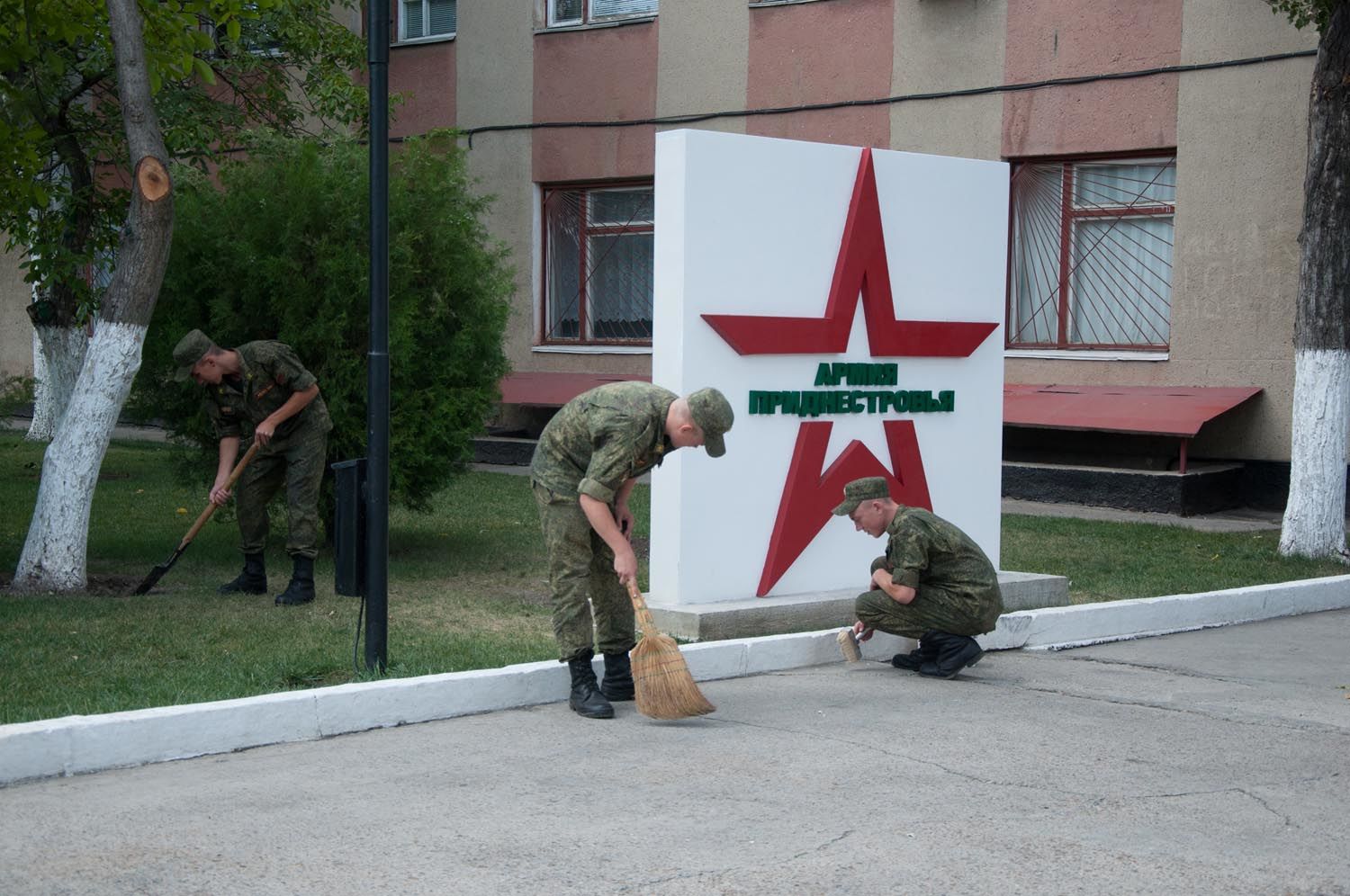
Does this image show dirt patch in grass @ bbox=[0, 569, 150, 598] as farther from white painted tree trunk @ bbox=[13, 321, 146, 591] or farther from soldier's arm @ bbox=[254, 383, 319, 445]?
soldier's arm @ bbox=[254, 383, 319, 445]

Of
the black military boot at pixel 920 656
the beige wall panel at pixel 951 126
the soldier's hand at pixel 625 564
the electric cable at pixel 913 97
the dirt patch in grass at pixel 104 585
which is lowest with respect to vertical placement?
the dirt patch in grass at pixel 104 585

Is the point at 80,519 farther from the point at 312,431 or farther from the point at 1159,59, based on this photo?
the point at 1159,59

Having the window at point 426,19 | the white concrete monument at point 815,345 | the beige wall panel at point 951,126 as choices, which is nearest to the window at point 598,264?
the window at point 426,19

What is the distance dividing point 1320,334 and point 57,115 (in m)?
10.1

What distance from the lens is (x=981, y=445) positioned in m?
9.55

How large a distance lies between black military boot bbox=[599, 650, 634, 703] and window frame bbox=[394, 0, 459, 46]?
14262 mm

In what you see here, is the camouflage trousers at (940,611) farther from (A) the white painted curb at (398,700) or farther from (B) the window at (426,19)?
(B) the window at (426,19)

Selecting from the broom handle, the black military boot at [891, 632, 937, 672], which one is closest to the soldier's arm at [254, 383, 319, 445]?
the broom handle

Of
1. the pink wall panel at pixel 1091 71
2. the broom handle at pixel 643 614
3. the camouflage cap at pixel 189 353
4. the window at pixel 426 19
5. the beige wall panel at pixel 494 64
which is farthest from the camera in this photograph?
the window at pixel 426 19

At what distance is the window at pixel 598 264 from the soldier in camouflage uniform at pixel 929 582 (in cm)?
1093

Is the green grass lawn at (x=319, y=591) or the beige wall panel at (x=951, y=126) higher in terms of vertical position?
the beige wall panel at (x=951, y=126)

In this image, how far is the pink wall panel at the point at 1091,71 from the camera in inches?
572

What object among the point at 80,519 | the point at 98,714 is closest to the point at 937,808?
the point at 98,714

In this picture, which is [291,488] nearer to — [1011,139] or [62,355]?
[62,355]
